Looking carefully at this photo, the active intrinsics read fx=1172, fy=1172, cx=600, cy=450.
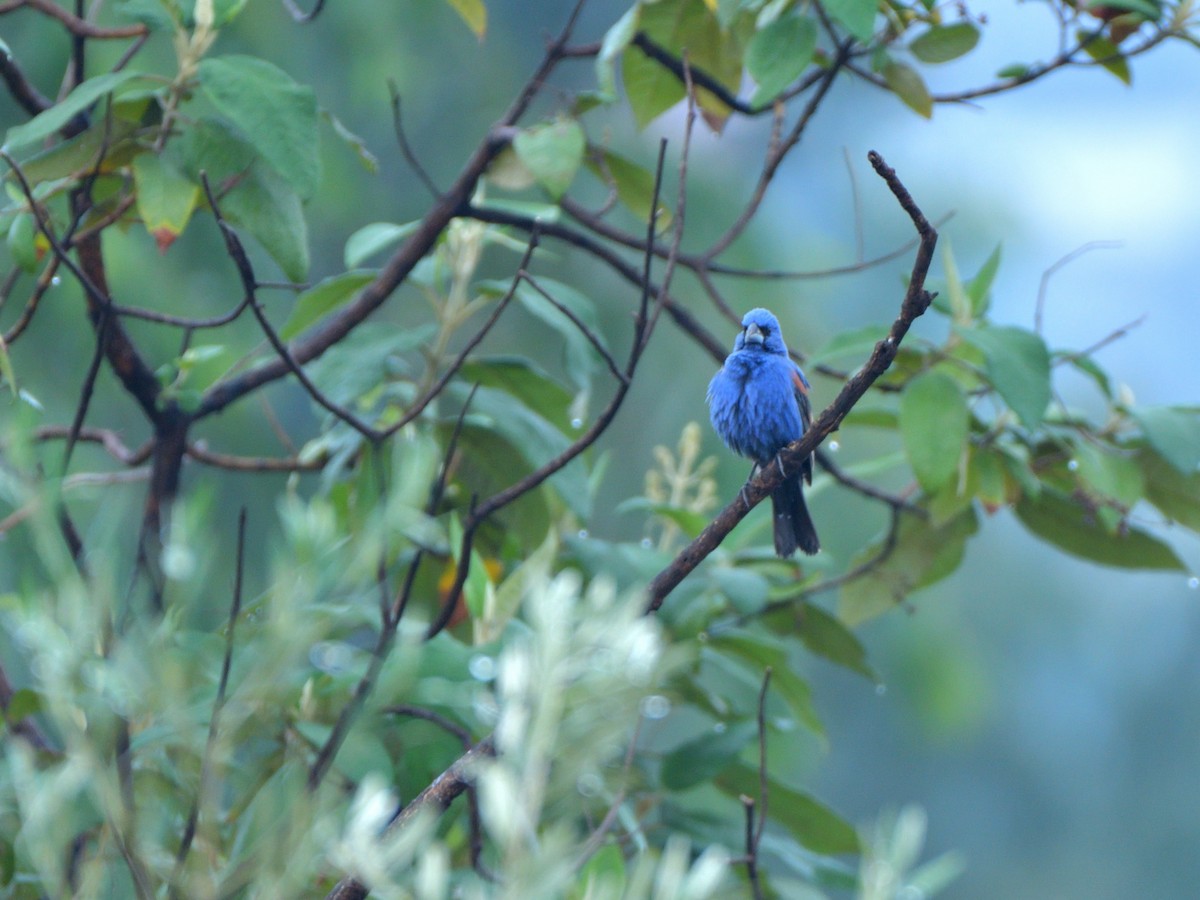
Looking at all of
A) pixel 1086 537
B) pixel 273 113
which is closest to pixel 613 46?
pixel 273 113

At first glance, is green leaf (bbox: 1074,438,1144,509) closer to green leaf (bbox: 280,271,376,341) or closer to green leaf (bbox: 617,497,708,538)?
green leaf (bbox: 617,497,708,538)

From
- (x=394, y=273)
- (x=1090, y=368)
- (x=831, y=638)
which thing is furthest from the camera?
(x=831, y=638)

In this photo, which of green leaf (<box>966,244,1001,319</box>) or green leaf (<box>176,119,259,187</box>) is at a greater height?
green leaf (<box>176,119,259,187</box>)

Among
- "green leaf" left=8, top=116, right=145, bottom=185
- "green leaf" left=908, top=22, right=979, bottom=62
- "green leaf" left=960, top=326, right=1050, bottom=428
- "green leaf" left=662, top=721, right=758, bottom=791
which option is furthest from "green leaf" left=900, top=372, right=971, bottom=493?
"green leaf" left=8, top=116, right=145, bottom=185

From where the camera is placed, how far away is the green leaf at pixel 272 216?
2055mm

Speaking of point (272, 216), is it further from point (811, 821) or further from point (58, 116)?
point (811, 821)

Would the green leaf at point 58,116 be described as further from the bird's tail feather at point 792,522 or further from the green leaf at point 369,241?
the bird's tail feather at point 792,522

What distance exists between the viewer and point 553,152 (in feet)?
7.51

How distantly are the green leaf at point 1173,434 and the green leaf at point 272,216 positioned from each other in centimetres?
175

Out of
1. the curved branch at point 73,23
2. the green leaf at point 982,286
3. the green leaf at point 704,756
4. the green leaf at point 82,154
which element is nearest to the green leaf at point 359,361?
the green leaf at point 82,154

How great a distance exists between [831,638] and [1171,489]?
0.83 meters

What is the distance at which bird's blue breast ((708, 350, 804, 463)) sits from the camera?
127 inches

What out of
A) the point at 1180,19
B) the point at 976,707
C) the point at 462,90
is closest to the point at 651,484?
the point at 1180,19

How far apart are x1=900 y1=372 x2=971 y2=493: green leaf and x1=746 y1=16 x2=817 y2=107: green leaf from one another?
2.16 feet
